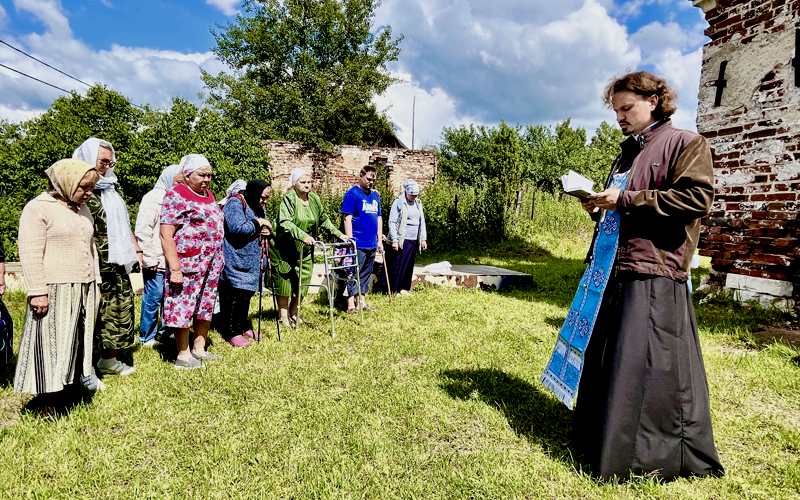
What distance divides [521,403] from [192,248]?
2.86 meters

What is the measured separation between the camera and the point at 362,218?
243 inches

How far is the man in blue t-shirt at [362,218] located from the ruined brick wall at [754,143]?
4.54 metres

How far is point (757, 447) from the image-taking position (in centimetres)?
269

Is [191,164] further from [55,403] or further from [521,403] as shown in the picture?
[521,403]

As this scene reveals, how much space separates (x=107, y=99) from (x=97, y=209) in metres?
15.3

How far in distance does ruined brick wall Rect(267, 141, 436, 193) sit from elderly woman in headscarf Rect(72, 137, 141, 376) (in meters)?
12.4

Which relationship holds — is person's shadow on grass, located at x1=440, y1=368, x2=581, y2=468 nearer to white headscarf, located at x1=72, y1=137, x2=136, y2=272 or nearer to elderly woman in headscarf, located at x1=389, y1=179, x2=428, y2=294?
white headscarf, located at x1=72, y1=137, x2=136, y2=272

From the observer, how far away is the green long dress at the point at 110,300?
11.4 ft

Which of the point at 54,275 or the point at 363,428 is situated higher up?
the point at 54,275

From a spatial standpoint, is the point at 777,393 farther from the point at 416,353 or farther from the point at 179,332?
the point at 179,332

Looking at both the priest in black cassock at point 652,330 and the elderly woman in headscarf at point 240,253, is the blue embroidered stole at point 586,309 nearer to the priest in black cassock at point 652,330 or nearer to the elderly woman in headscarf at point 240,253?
the priest in black cassock at point 652,330

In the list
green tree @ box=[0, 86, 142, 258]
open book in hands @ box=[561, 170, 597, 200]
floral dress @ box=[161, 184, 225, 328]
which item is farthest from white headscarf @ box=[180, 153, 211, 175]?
green tree @ box=[0, 86, 142, 258]

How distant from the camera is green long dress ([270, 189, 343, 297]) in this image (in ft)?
16.2

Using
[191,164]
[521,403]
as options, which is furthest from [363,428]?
[191,164]
